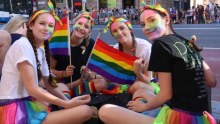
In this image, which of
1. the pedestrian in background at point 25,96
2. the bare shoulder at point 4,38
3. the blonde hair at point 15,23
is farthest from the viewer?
the blonde hair at point 15,23

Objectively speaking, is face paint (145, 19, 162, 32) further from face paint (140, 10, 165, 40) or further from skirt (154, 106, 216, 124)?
skirt (154, 106, 216, 124)

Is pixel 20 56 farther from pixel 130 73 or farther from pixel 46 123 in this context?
A: pixel 130 73

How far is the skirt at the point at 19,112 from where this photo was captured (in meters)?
2.68

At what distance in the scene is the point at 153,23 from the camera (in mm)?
2650

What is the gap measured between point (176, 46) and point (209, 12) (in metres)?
22.4

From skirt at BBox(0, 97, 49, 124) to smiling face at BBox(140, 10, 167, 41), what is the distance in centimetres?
103

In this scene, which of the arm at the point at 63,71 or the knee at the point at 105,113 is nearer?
the knee at the point at 105,113

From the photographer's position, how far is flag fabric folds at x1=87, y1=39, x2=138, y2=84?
12.6ft

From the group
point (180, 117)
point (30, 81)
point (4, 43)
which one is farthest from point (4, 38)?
point (180, 117)

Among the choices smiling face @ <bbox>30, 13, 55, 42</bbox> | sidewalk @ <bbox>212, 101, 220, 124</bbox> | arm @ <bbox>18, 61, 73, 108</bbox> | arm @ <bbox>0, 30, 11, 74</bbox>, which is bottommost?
sidewalk @ <bbox>212, 101, 220, 124</bbox>

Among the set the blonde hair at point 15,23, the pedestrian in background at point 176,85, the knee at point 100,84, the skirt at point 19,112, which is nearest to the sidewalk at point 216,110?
the knee at point 100,84

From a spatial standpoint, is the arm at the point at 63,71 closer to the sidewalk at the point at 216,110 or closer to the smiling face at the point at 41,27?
the smiling face at the point at 41,27

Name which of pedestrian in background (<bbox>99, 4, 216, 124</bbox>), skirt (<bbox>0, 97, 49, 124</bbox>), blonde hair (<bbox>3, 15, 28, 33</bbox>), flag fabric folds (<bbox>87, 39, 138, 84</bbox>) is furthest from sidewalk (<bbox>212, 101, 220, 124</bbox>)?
blonde hair (<bbox>3, 15, 28, 33</bbox>)

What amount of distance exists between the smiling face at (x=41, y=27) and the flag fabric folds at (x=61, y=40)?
45.7 inches
